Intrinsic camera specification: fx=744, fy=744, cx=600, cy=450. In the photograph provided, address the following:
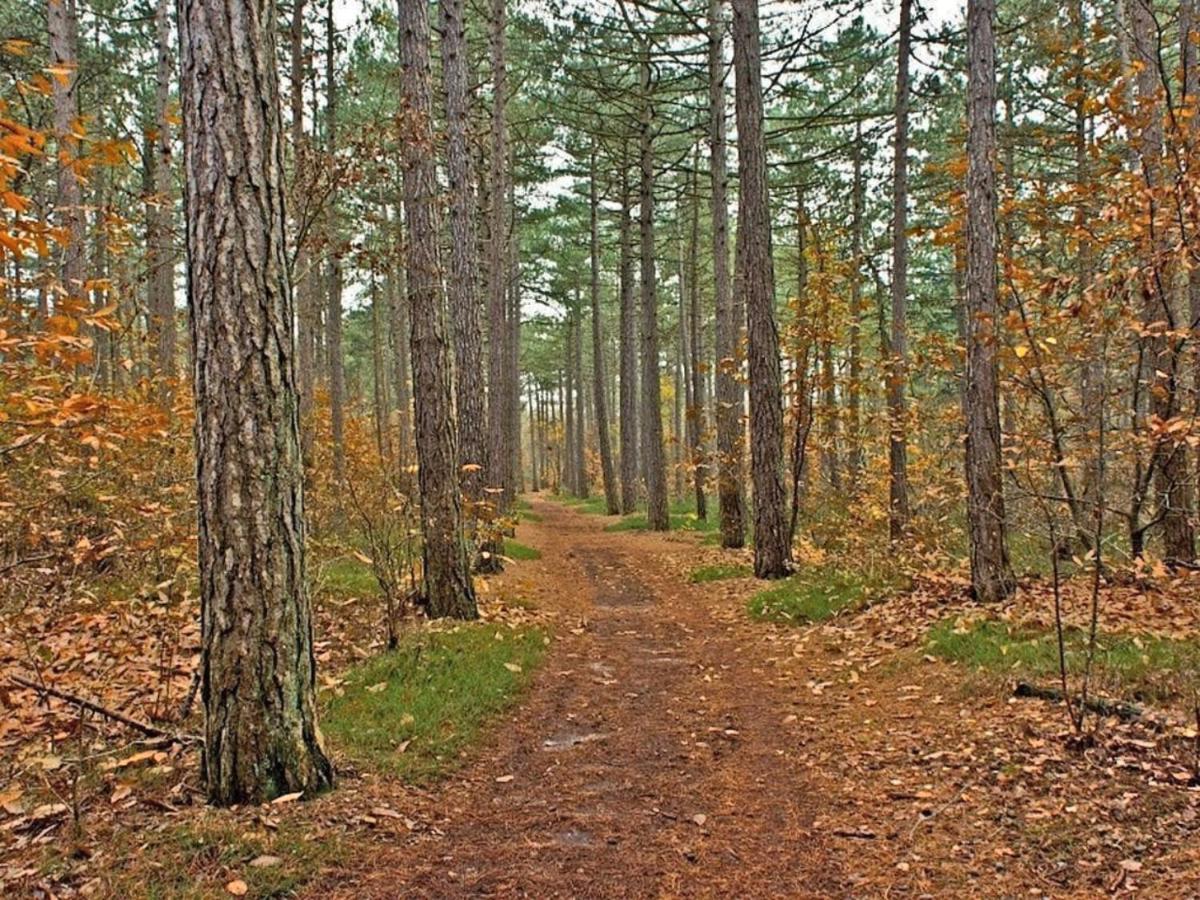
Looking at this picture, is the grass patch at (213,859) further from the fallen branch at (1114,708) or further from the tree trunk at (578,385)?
the tree trunk at (578,385)

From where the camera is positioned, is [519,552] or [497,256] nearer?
[519,552]

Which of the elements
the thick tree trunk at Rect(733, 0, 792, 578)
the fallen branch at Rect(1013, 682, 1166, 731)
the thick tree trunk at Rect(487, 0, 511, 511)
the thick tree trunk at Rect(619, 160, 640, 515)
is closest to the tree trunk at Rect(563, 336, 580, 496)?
the thick tree trunk at Rect(619, 160, 640, 515)

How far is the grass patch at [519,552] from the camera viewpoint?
1255cm

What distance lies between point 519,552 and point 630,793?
356 inches

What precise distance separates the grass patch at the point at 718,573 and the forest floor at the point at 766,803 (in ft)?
13.2

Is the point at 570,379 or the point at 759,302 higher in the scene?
the point at 570,379

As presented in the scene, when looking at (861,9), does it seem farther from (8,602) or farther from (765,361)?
(8,602)

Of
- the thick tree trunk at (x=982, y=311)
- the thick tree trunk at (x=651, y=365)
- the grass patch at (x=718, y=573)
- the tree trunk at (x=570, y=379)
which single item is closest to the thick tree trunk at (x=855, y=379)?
the grass patch at (x=718, y=573)

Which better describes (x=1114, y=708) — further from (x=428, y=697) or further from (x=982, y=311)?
(x=428, y=697)

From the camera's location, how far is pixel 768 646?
22.6 feet

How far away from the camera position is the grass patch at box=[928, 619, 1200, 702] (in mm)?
4453

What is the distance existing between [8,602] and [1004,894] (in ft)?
19.5

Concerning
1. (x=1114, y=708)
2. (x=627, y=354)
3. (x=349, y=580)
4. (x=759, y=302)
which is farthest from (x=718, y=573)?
(x=627, y=354)

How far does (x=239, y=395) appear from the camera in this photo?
3.27 m
